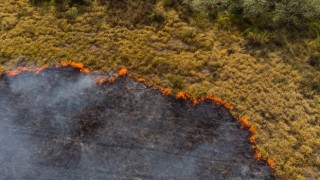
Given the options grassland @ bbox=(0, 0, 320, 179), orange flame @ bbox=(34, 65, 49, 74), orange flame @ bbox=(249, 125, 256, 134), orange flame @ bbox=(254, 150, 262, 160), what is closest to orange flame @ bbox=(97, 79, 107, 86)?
grassland @ bbox=(0, 0, 320, 179)

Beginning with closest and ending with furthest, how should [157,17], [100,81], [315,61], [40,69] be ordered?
[100,81]
[40,69]
[315,61]
[157,17]

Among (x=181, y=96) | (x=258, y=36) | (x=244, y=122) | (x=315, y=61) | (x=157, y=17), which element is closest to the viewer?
(x=244, y=122)

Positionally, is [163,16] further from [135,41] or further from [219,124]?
[219,124]

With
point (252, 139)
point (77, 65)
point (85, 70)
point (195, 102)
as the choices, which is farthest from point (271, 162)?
point (77, 65)

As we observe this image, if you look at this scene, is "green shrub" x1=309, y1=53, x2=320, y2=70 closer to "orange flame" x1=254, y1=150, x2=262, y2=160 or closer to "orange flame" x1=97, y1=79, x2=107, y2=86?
"orange flame" x1=254, y1=150, x2=262, y2=160

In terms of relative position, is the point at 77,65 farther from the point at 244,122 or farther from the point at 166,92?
the point at 244,122

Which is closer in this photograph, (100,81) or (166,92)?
(166,92)
